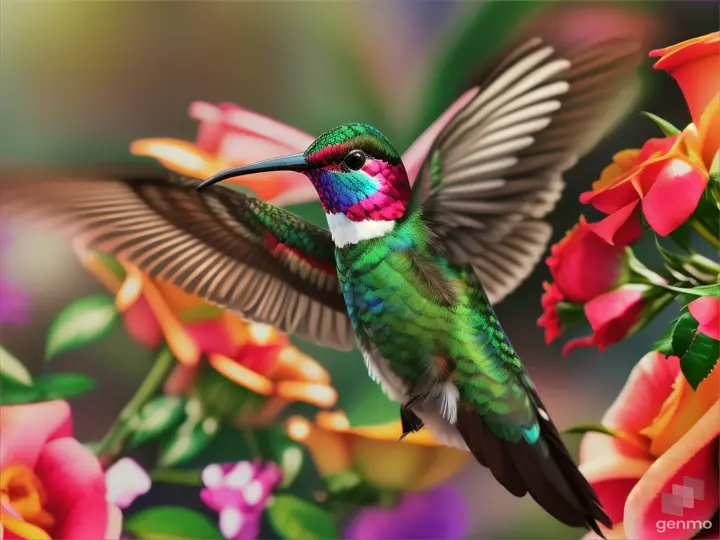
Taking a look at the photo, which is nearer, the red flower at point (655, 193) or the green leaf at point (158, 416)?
the red flower at point (655, 193)

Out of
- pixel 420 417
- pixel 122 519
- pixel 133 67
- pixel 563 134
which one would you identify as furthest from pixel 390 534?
pixel 133 67

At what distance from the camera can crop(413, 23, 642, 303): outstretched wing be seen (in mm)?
740

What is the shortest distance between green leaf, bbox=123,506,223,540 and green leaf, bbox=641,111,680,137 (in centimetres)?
74

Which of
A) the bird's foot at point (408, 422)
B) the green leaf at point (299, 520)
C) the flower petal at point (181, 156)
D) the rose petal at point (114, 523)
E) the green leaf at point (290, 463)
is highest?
the flower petal at point (181, 156)

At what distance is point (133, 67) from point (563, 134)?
1.74 ft

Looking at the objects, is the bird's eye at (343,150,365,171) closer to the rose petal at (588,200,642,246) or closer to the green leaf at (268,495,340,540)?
the rose petal at (588,200,642,246)

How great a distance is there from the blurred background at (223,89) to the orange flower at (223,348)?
2 cm

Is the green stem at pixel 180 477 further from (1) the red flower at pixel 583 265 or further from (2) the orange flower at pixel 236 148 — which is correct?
(1) the red flower at pixel 583 265

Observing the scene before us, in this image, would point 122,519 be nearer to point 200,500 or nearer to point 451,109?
point 200,500

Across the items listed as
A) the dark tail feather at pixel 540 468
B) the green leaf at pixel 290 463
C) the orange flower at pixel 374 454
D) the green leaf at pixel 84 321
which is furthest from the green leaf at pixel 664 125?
the green leaf at pixel 84 321

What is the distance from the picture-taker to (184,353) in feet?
2.70

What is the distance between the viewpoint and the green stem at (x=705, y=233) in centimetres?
78

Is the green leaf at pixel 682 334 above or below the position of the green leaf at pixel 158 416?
above

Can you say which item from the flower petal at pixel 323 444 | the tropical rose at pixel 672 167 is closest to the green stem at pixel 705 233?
the tropical rose at pixel 672 167
